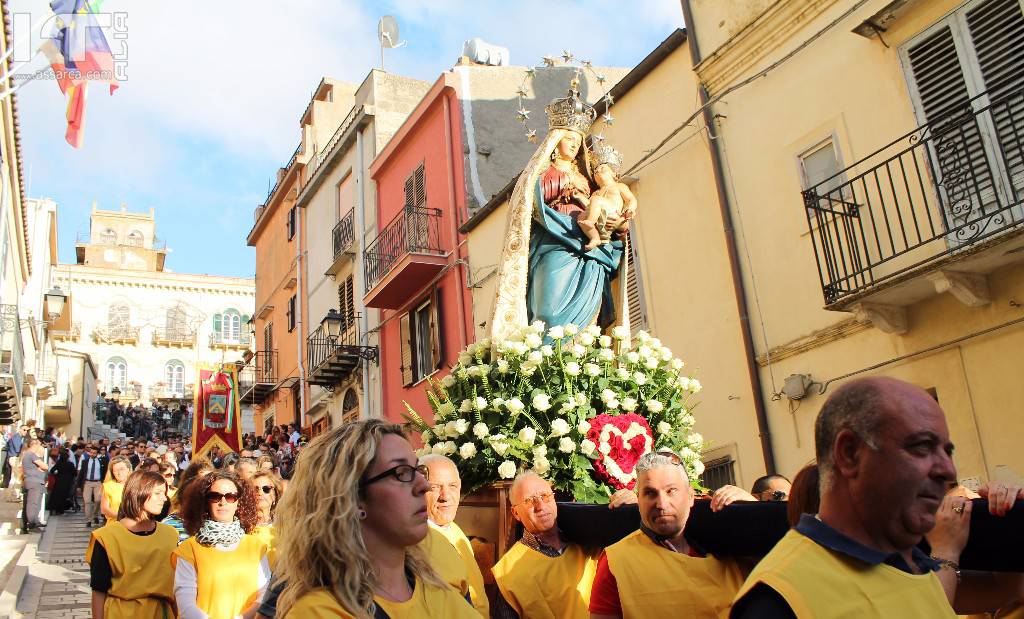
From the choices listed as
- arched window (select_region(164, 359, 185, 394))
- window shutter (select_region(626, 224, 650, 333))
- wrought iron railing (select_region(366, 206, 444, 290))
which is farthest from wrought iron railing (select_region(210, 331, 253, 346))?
window shutter (select_region(626, 224, 650, 333))

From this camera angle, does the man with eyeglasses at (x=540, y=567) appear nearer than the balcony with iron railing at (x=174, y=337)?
Yes

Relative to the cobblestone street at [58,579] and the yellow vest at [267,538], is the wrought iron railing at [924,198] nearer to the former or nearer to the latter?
the yellow vest at [267,538]

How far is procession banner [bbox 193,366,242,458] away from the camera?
14.5 metres

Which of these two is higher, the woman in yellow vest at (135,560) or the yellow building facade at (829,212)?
the yellow building facade at (829,212)

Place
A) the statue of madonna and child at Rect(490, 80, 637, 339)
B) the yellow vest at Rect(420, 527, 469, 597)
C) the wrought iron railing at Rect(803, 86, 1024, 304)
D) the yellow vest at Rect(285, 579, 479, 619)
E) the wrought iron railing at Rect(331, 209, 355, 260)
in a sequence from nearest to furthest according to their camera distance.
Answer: the yellow vest at Rect(285, 579, 479, 619) → the yellow vest at Rect(420, 527, 469, 597) → the statue of madonna and child at Rect(490, 80, 637, 339) → the wrought iron railing at Rect(803, 86, 1024, 304) → the wrought iron railing at Rect(331, 209, 355, 260)

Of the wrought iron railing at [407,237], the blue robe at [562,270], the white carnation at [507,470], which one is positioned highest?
the wrought iron railing at [407,237]

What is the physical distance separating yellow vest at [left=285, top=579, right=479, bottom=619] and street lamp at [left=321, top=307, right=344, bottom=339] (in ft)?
67.1

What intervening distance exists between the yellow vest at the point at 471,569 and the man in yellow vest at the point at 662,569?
484 mm

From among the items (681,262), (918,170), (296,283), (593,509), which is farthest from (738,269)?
(296,283)

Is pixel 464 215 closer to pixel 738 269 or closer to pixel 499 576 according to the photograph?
pixel 738 269

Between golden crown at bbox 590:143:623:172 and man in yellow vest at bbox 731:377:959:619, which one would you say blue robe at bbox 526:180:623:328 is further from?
man in yellow vest at bbox 731:377:959:619

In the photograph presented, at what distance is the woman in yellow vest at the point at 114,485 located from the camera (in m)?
8.62

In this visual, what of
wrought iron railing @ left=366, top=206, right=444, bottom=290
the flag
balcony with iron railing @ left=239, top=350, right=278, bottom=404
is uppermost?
the flag

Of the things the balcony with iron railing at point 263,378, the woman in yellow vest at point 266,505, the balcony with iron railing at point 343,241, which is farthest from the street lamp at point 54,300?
the woman in yellow vest at point 266,505
